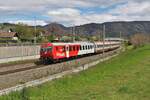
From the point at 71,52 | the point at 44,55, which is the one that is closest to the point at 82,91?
the point at 44,55

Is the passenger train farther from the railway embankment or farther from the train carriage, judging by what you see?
the railway embankment

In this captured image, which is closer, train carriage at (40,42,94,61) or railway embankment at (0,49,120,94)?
railway embankment at (0,49,120,94)

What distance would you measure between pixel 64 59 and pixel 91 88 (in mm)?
30576

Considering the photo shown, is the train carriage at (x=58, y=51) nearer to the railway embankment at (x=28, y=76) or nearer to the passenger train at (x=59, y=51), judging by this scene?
the passenger train at (x=59, y=51)

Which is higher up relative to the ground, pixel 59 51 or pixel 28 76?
pixel 59 51

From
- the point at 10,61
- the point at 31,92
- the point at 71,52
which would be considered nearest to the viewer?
the point at 31,92

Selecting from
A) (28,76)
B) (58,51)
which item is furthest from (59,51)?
(28,76)

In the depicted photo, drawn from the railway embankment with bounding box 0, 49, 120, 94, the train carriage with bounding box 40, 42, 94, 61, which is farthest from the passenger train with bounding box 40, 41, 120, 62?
the railway embankment with bounding box 0, 49, 120, 94

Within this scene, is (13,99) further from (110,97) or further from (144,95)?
(144,95)

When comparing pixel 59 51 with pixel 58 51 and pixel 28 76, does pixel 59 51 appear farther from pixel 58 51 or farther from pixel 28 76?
pixel 28 76

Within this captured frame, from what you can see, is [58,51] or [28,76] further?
[58,51]

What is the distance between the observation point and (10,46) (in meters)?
42.9

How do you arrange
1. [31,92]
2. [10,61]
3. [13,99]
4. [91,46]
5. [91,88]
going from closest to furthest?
1. [13,99]
2. [31,92]
3. [91,88]
4. [10,61]
5. [91,46]

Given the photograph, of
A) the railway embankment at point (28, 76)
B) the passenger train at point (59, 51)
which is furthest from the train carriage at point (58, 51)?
the railway embankment at point (28, 76)
